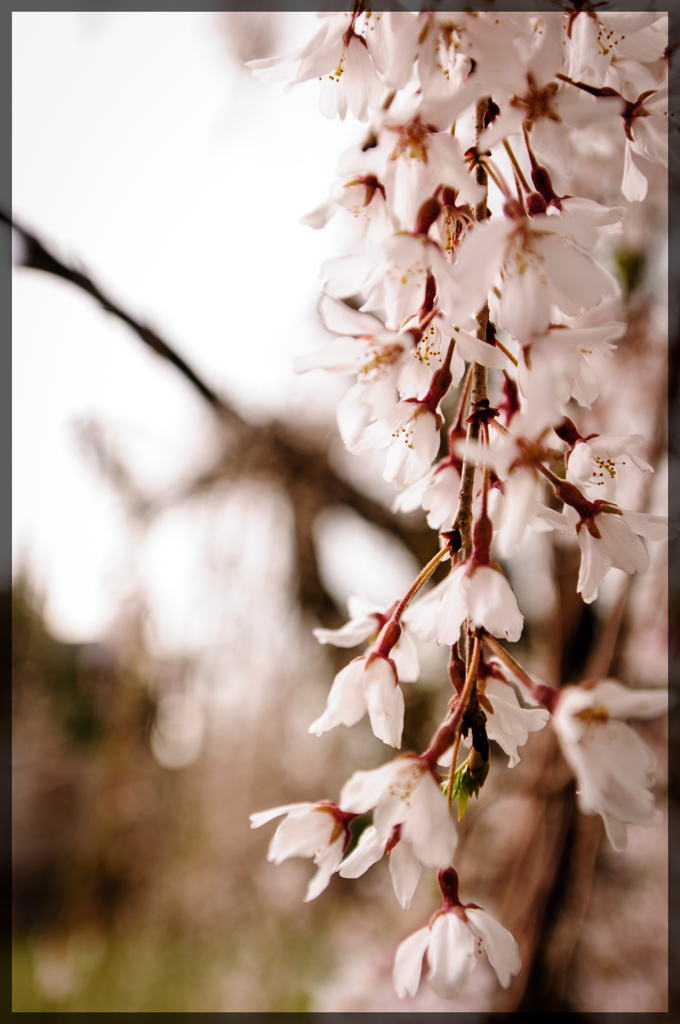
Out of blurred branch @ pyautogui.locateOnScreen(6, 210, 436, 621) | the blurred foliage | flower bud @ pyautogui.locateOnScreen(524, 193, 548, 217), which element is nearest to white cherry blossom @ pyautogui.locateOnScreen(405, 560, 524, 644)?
flower bud @ pyautogui.locateOnScreen(524, 193, 548, 217)

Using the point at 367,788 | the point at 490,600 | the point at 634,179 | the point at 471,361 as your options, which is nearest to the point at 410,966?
the point at 367,788

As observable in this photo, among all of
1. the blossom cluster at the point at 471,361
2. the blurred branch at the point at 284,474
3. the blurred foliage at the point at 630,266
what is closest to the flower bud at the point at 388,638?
the blossom cluster at the point at 471,361

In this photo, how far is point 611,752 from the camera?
0.96 ft

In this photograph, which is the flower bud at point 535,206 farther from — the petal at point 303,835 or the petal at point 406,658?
the petal at point 303,835

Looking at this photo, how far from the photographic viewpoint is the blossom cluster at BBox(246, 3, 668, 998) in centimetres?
30

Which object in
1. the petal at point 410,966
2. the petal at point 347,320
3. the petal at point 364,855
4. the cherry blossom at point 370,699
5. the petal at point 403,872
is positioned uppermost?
the petal at point 347,320

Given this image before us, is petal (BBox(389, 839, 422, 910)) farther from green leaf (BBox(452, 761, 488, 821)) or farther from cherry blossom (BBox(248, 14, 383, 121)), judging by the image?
cherry blossom (BBox(248, 14, 383, 121))

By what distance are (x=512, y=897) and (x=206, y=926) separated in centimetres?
189

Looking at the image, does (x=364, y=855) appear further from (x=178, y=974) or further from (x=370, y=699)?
(x=178, y=974)

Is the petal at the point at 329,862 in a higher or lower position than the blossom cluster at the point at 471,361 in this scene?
lower

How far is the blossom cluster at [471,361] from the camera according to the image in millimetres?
302

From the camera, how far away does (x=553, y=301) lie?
33 cm

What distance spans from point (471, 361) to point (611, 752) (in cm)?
23

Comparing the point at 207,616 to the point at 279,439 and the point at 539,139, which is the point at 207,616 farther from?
the point at 539,139
